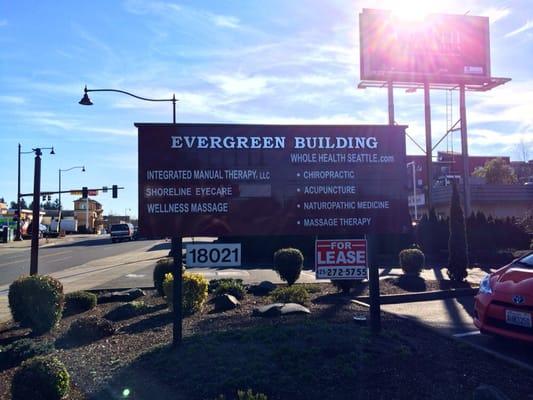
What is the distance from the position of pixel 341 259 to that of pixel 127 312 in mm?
4289

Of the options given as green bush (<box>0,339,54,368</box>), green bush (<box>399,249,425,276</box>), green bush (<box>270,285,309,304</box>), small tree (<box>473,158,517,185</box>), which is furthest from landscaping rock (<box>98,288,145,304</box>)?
small tree (<box>473,158,517,185</box>)

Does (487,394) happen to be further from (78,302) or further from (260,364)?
(78,302)

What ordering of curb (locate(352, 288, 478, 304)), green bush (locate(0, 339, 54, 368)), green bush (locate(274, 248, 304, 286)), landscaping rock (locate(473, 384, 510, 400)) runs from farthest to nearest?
green bush (locate(274, 248, 304, 286))
curb (locate(352, 288, 478, 304))
green bush (locate(0, 339, 54, 368))
landscaping rock (locate(473, 384, 510, 400))

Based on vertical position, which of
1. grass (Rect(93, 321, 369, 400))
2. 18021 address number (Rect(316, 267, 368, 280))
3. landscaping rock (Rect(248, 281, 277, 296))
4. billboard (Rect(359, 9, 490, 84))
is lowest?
landscaping rock (Rect(248, 281, 277, 296))

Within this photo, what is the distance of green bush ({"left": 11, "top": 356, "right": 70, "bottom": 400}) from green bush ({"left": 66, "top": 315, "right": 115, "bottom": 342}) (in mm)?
2566

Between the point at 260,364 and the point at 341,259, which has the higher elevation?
the point at 341,259

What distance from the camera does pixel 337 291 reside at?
39.0 feet

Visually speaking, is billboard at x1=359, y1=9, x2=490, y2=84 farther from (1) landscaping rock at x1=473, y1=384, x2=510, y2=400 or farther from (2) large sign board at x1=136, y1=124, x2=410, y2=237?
(1) landscaping rock at x1=473, y1=384, x2=510, y2=400

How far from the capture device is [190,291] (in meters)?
9.23

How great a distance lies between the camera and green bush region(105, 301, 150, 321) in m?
9.52

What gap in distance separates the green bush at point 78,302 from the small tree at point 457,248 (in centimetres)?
860

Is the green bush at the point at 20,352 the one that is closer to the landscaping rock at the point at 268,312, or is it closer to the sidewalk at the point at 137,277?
the landscaping rock at the point at 268,312

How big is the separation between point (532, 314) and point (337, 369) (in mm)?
2363

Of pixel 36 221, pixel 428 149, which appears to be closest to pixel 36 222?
pixel 36 221
